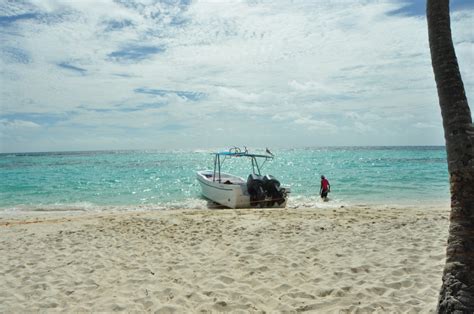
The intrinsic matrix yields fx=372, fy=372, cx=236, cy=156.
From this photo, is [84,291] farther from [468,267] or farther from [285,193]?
[285,193]

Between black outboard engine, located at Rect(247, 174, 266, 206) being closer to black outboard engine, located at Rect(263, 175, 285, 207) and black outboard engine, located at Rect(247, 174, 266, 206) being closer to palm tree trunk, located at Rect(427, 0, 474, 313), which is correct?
black outboard engine, located at Rect(263, 175, 285, 207)

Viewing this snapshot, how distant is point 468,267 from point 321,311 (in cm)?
216

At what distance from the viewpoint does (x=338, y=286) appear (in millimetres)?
6031

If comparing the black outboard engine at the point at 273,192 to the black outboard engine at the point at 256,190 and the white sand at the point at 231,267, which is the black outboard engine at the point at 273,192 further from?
the white sand at the point at 231,267

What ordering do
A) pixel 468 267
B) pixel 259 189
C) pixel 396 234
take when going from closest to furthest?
pixel 468 267 → pixel 396 234 → pixel 259 189

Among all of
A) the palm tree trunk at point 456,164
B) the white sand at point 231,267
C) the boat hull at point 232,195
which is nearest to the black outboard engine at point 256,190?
the boat hull at point 232,195

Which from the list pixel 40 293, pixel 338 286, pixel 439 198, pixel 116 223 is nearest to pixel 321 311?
pixel 338 286

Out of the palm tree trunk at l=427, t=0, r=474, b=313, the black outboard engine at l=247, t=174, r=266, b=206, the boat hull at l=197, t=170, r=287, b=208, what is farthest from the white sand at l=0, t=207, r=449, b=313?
the boat hull at l=197, t=170, r=287, b=208

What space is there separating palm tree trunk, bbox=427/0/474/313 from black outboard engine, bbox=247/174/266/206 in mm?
13294

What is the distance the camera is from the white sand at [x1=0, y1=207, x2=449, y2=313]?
568cm

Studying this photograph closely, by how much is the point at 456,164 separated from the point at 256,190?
45.2ft

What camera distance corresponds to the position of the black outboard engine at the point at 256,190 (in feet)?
57.0

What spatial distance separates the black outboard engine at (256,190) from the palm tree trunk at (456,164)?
1329 centimetres

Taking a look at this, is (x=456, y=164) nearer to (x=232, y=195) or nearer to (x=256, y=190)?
(x=256, y=190)
